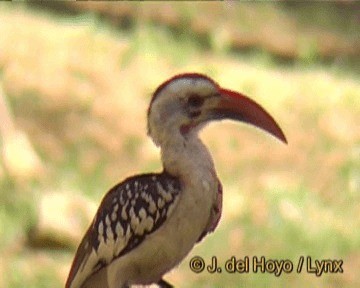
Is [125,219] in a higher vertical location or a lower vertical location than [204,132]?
lower

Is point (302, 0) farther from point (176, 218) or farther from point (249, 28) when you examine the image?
point (176, 218)

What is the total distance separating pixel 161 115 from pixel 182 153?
49mm

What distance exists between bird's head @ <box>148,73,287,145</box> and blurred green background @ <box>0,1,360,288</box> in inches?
2.0

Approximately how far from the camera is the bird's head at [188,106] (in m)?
0.90

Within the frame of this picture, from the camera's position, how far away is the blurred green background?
1.01 meters

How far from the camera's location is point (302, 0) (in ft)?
3.63

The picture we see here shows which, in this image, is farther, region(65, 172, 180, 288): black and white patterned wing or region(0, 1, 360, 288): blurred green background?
region(0, 1, 360, 288): blurred green background

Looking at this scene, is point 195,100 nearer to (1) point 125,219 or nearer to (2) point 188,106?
(2) point 188,106

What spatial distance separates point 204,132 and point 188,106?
7 centimetres

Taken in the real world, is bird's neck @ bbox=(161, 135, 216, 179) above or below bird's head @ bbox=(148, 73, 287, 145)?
below

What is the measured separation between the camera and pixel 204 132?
37.7 inches

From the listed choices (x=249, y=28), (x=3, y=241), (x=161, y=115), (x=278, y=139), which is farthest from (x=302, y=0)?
(x=3, y=241)

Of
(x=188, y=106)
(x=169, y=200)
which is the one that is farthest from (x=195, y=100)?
(x=169, y=200)

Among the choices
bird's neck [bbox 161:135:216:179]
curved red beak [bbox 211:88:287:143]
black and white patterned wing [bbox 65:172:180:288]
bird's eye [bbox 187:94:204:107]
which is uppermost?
curved red beak [bbox 211:88:287:143]
